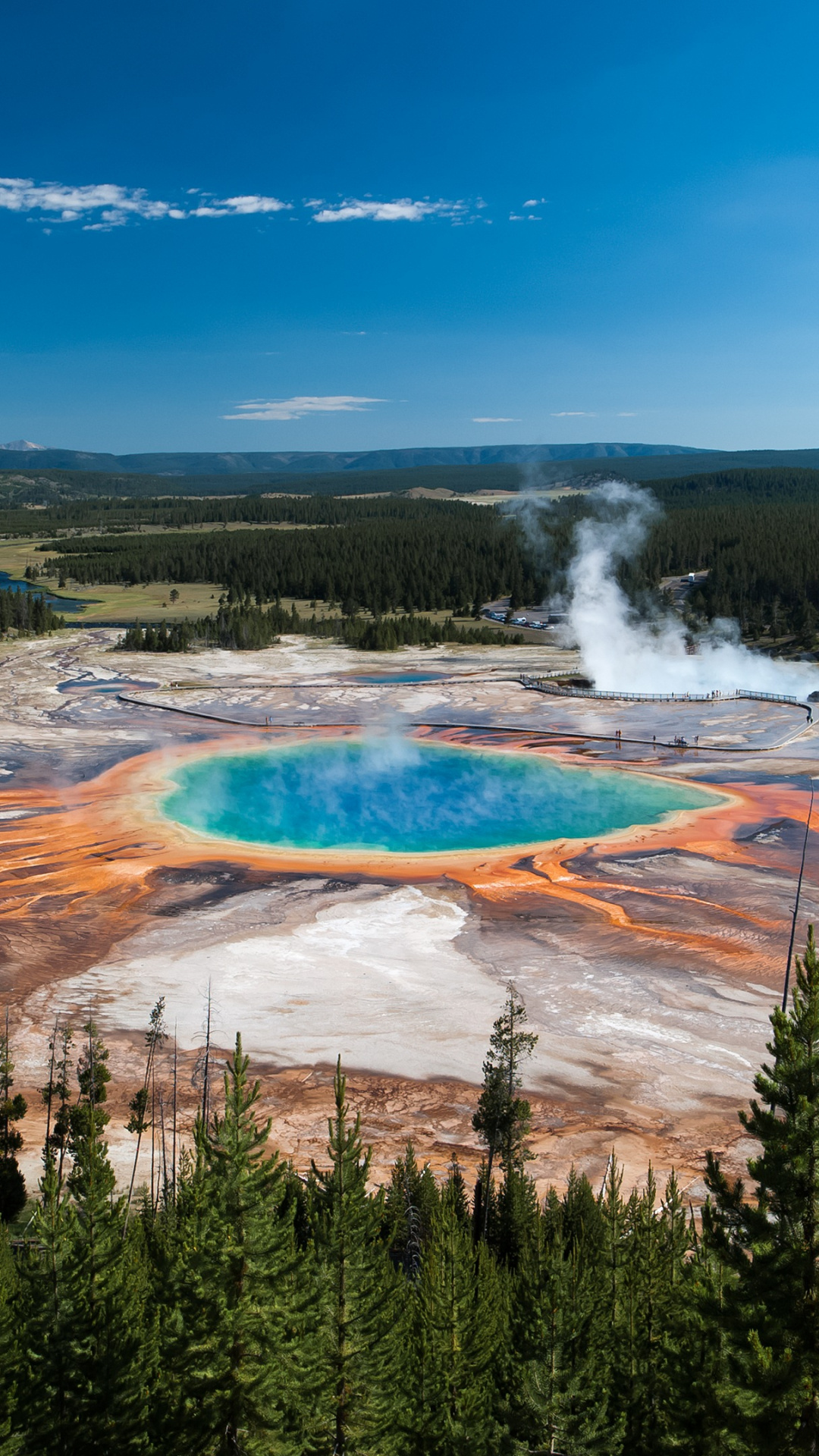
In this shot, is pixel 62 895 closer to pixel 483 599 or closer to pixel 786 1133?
pixel 786 1133

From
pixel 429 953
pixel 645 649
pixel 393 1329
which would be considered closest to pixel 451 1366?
pixel 393 1329

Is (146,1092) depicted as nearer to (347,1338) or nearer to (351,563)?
(347,1338)

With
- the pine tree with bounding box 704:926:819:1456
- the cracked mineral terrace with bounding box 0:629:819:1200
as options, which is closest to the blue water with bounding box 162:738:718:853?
the cracked mineral terrace with bounding box 0:629:819:1200

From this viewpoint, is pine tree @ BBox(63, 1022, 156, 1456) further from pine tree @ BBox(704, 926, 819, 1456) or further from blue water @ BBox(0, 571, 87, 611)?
blue water @ BBox(0, 571, 87, 611)

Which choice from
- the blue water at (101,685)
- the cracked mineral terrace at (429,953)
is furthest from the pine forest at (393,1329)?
the blue water at (101,685)

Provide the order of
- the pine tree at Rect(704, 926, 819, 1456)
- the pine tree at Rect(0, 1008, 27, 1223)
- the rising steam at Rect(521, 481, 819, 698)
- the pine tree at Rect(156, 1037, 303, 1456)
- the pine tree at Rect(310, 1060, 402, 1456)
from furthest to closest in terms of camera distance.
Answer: the rising steam at Rect(521, 481, 819, 698) < the pine tree at Rect(0, 1008, 27, 1223) < the pine tree at Rect(310, 1060, 402, 1456) < the pine tree at Rect(156, 1037, 303, 1456) < the pine tree at Rect(704, 926, 819, 1456)

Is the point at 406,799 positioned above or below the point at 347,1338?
below

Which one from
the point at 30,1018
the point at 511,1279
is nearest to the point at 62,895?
the point at 30,1018
